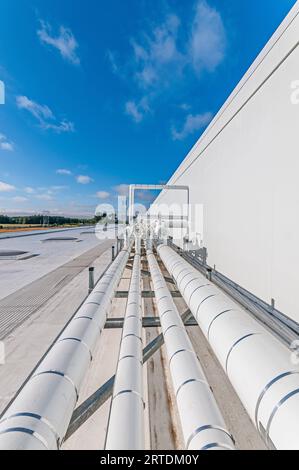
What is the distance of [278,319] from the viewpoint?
260 cm

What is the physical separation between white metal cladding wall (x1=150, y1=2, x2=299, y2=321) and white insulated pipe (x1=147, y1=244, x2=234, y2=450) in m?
1.73

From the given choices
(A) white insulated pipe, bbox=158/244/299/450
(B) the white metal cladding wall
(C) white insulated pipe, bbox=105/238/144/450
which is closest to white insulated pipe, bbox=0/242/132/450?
(C) white insulated pipe, bbox=105/238/144/450

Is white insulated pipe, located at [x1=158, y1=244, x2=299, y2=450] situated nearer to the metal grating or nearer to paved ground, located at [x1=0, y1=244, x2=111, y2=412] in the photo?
paved ground, located at [x1=0, y1=244, x2=111, y2=412]

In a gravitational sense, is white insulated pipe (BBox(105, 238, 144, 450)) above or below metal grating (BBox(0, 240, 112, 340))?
above

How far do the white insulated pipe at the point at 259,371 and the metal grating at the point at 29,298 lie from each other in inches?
155

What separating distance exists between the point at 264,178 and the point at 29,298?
20.0ft

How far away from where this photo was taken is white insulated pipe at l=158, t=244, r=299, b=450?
101cm

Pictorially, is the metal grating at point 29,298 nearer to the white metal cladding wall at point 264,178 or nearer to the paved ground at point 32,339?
the paved ground at point 32,339

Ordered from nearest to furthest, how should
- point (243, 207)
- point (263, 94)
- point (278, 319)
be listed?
1. point (278, 319)
2. point (263, 94)
3. point (243, 207)

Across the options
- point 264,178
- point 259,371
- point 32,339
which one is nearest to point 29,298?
point 32,339

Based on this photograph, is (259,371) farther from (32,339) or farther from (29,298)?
(29,298)
